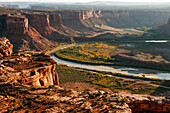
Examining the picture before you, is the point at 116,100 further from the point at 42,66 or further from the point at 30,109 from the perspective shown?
the point at 42,66

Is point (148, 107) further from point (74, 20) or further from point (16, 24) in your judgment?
point (74, 20)

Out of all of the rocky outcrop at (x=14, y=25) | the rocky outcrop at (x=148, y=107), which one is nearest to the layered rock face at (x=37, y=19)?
the rocky outcrop at (x=14, y=25)

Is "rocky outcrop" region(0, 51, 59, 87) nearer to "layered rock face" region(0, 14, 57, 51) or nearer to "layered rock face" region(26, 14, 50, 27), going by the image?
"layered rock face" region(0, 14, 57, 51)

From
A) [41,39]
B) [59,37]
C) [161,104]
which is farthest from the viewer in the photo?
[59,37]

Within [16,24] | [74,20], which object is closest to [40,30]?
[16,24]

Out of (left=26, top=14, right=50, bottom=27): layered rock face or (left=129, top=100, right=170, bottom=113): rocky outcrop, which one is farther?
(left=26, top=14, right=50, bottom=27): layered rock face

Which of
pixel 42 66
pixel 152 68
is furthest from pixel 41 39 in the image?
pixel 42 66

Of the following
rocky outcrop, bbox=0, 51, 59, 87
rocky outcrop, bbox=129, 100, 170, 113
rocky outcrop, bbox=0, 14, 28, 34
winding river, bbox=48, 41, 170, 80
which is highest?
rocky outcrop, bbox=0, 14, 28, 34

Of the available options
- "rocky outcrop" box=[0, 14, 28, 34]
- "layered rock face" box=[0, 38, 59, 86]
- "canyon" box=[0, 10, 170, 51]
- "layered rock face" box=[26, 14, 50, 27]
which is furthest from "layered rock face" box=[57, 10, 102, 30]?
"layered rock face" box=[0, 38, 59, 86]

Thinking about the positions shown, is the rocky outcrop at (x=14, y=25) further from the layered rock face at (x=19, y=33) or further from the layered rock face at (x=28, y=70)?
the layered rock face at (x=28, y=70)
